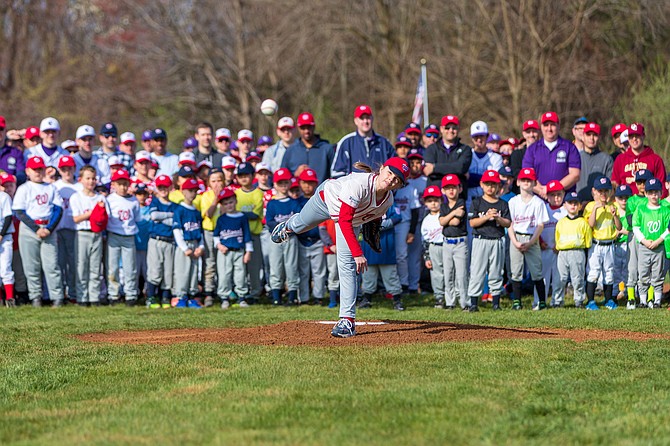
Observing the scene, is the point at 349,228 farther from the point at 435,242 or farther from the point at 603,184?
the point at 603,184

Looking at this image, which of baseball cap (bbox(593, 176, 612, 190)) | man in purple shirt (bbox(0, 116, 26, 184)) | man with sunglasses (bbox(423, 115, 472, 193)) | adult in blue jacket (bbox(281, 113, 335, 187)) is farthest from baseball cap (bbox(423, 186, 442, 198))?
man in purple shirt (bbox(0, 116, 26, 184))

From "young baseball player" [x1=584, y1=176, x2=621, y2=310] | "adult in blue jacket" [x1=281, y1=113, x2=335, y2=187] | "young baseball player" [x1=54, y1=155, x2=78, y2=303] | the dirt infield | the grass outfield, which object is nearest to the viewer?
the grass outfield

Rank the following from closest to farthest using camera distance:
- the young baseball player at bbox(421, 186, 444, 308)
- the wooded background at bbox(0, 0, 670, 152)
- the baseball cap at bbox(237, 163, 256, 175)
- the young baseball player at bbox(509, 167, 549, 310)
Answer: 1. the young baseball player at bbox(509, 167, 549, 310)
2. the young baseball player at bbox(421, 186, 444, 308)
3. the baseball cap at bbox(237, 163, 256, 175)
4. the wooded background at bbox(0, 0, 670, 152)

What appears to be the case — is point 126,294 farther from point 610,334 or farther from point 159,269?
point 610,334

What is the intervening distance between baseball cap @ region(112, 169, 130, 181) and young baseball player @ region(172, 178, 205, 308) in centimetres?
83

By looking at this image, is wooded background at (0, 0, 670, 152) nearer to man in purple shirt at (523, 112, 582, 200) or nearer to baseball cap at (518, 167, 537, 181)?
man in purple shirt at (523, 112, 582, 200)

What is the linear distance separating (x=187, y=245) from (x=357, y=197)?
5577 millimetres

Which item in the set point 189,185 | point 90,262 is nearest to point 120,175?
point 189,185

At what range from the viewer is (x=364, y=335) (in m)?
9.57

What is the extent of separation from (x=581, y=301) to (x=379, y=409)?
731 cm

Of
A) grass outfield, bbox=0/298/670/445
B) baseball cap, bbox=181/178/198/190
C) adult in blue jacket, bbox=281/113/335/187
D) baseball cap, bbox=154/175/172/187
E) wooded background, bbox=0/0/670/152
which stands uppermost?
wooded background, bbox=0/0/670/152

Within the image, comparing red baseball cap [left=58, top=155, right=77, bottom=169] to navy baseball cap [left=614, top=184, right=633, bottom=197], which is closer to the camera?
navy baseball cap [left=614, top=184, right=633, bottom=197]

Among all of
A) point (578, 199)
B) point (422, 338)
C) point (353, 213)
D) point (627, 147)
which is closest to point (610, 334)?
point (422, 338)

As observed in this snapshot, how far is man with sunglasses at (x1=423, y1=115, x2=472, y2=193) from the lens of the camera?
14.0 meters
